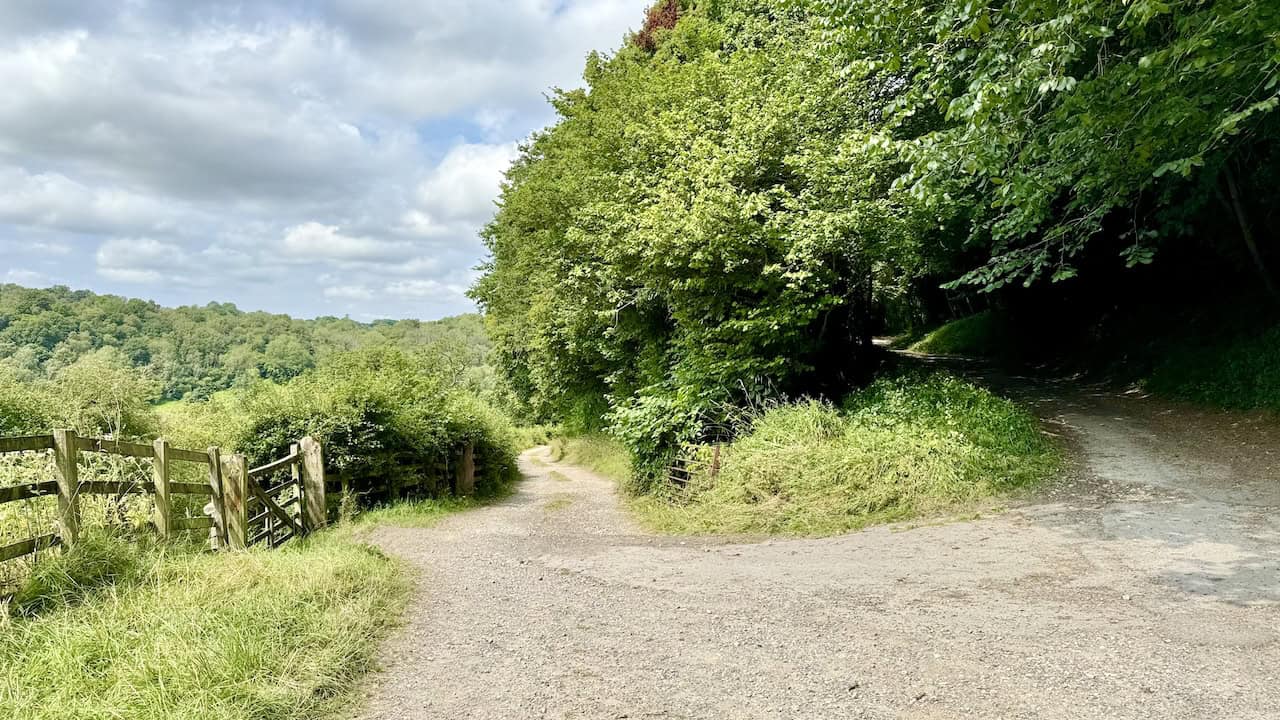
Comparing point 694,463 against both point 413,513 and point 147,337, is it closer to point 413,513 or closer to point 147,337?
point 413,513

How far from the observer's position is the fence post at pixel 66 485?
16.1ft

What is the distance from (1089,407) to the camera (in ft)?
40.4

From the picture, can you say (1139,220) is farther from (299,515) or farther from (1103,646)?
(299,515)

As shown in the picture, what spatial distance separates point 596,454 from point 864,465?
49.9 feet

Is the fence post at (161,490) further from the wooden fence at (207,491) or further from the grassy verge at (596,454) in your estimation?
the grassy verge at (596,454)

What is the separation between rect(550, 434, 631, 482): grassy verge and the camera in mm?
19228

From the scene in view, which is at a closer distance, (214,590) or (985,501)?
(214,590)

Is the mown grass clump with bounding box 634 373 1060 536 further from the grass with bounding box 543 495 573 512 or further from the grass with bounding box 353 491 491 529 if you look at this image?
the grass with bounding box 353 491 491 529

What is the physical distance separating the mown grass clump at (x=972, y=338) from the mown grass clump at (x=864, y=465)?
45.1 feet

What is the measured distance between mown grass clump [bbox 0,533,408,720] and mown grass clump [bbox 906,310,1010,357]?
23.1 m

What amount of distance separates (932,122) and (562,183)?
9664 mm

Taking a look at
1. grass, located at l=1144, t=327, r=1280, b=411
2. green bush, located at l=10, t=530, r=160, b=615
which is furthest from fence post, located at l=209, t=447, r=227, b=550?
grass, located at l=1144, t=327, r=1280, b=411

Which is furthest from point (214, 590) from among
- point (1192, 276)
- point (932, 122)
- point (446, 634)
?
point (1192, 276)

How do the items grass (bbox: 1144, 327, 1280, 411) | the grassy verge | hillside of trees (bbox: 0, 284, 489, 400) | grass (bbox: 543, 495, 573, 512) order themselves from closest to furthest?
1. grass (bbox: 1144, 327, 1280, 411)
2. grass (bbox: 543, 495, 573, 512)
3. the grassy verge
4. hillside of trees (bbox: 0, 284, 489, 400)
